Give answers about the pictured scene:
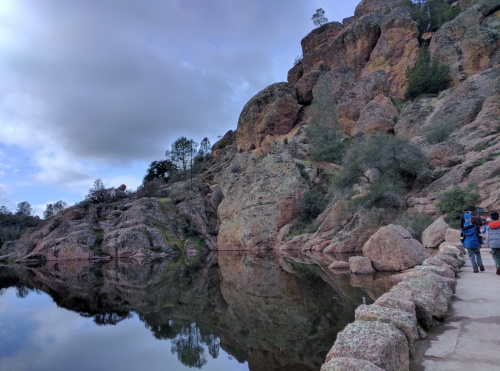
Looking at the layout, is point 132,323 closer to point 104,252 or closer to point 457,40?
point 104,252

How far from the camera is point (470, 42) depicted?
1614 inches

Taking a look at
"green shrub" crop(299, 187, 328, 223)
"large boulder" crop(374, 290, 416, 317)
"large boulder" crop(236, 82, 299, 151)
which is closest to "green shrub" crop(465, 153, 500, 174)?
"green shrub" crop(299, 187, 328, 223)

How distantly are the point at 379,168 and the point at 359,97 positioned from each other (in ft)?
78.0

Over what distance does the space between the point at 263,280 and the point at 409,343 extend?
453 inches

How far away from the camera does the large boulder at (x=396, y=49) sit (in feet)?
160

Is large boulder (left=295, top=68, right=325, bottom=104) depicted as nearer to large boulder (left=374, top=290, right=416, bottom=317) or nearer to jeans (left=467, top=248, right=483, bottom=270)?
jeans (left=467, top=248, right=483, bottom=270)

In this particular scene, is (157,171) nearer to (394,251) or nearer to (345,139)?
(345,139)

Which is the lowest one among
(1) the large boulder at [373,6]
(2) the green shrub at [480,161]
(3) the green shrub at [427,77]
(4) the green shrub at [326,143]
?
(2) the green shrub at [480,161]

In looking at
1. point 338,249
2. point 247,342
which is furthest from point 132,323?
point 338,249

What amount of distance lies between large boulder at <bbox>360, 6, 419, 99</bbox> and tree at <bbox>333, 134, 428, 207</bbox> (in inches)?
962

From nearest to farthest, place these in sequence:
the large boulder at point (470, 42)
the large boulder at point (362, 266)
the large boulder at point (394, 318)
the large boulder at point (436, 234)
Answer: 1. the large boulder at point (394, 318)
2. the large boulder at point (362, 266)
3. the large boulder at point (436, 234)
4. the large boulder at point (470, 42)

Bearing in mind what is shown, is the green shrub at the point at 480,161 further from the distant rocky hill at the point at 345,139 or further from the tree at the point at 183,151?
the tree at the point at 183,151

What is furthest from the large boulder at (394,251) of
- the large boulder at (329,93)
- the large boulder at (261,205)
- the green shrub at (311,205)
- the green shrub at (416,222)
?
the large boulder at (329,93)

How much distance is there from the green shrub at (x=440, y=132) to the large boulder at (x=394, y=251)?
20.6m
